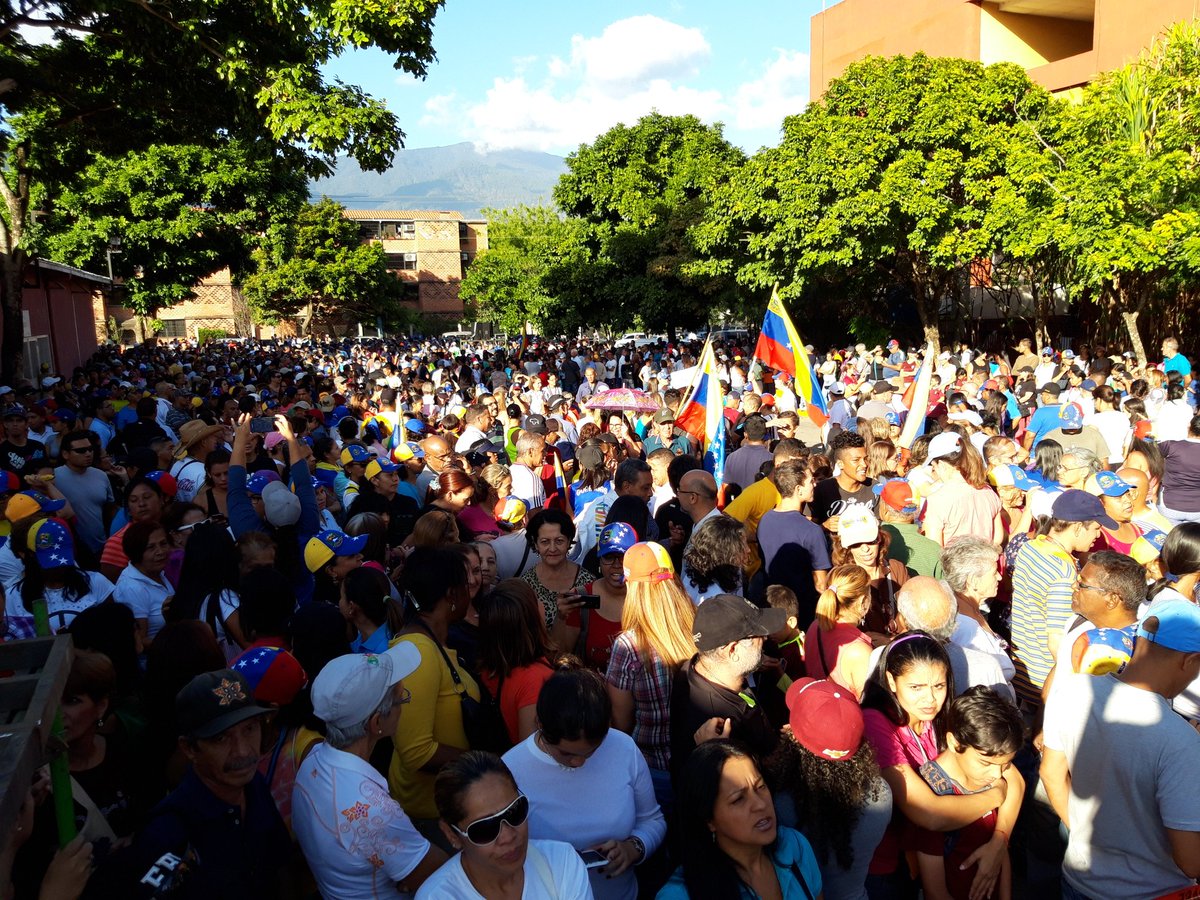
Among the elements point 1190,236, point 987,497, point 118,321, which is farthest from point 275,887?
point 118,321

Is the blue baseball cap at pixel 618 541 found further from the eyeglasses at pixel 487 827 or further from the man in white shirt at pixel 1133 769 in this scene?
the eyeglasses at pixel 487 827

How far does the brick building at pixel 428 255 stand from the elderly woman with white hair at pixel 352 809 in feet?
246

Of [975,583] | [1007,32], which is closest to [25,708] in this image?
[975,583]

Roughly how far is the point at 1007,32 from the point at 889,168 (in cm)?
1069

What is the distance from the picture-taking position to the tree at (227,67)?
9.33 metres

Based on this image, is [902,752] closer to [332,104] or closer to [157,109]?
[332,104]

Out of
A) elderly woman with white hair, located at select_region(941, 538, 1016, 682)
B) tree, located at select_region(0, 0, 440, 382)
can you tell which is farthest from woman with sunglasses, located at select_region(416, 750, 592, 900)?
tree, located at select_region(0, 0, 440, 382)

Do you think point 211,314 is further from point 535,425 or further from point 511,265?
point 535,425

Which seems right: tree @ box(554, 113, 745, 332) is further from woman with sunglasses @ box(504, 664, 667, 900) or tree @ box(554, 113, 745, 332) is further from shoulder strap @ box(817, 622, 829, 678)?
woman with sunglasses @ box(504, 664, 667, 900)

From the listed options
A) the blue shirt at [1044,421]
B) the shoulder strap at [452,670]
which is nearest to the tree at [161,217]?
the blue shirt at [1044,421]

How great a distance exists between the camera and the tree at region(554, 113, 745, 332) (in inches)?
1160

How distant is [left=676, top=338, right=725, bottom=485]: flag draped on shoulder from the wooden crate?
626 centimetres

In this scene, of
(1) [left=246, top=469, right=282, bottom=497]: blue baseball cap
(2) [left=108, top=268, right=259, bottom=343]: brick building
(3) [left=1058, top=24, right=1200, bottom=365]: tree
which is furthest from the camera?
(2) [left=108, top=268, right=259, bottom=343]: brick building

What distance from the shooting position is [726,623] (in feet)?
10.3
